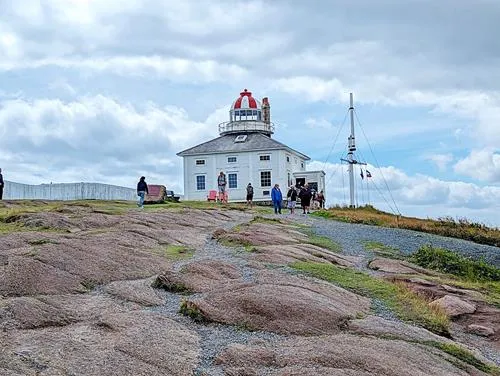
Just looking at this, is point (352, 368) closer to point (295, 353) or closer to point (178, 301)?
point (295, 353)

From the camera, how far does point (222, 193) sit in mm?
48344

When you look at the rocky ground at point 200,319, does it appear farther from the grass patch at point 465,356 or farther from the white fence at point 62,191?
the white fence at point 62,191

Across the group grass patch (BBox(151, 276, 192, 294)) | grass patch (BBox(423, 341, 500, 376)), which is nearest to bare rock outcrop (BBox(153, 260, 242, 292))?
grass patch (BBox(151, 276, 192, 294))

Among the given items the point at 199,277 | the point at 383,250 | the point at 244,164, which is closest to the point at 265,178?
the point at 244,164

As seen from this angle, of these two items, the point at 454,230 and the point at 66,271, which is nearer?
the point at 66,271

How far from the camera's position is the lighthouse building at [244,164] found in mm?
57531

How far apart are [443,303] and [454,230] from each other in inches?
803

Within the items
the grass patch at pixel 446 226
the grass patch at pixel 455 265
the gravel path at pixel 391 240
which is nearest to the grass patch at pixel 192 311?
the gravel path at pixel 391 240

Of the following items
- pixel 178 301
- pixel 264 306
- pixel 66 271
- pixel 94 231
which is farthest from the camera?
pixel 94 231

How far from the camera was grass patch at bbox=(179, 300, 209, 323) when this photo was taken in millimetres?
10086

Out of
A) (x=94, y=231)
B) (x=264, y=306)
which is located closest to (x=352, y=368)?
(x=264, y=306)

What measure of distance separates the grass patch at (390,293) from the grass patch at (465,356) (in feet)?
3.72

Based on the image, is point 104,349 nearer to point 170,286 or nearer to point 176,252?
point 170,286

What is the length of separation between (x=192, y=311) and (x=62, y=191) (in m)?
40.0
